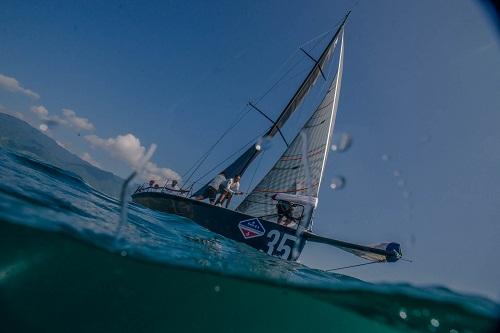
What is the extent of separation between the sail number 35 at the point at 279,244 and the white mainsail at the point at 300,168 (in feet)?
8.31

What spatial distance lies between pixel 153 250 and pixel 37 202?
8.42 ft

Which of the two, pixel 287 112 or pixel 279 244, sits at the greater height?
pixel 287 112

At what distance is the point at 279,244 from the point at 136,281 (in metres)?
4.78

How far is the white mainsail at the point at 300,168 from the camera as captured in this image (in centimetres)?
1316

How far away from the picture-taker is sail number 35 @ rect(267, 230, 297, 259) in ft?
31.2

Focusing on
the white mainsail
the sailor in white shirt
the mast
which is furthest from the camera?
the mast

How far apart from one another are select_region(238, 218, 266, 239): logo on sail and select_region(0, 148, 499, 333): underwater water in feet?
1.59

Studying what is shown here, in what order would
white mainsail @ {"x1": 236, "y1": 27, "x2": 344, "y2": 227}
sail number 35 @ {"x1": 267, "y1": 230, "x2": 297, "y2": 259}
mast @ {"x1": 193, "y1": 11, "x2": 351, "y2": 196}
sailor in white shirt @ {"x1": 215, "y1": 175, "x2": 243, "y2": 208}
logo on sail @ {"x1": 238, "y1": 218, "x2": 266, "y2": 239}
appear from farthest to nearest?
mast @ {"x1": 193, "y1": 11, "x2": 351, "y2": 196}, white mainsail @ {"x1": 236, "y1": 27, "x2": 344, "y2": 227}, sailor in white shirt @ {"x1": 215, "y1": 175, "x2": 243, "y2": 208}, logo on sail @ {"x1": 238, "y1": 218, "x2": 266, "y2": 239}, sail number 35 @ {"x1": 267, "y1": 230, "x2": 297, "y2": 259}

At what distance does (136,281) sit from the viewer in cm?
830

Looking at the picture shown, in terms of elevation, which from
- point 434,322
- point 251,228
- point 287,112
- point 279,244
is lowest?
point 434,322

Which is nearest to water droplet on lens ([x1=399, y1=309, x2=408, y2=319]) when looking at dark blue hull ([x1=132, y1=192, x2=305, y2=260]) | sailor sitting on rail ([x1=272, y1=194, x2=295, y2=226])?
dark blue hull ([x1=132, y1=192, x2=305, y2=260])

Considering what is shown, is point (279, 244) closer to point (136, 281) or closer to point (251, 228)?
point (251, 228)

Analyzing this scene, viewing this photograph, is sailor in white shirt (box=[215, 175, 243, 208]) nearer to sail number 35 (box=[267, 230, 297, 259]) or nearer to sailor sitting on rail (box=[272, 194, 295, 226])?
sailor sitting on rail (box=[272, 194, 295, 226])

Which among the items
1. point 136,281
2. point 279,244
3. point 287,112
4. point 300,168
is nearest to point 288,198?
point 279,244
